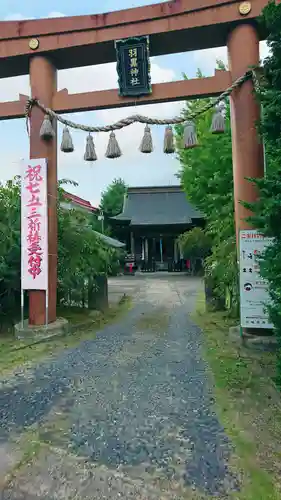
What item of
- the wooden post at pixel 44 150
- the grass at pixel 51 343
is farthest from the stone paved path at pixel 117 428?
the wooden post at pixel 44 150

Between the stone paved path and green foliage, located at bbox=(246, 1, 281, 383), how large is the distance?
4.20 feet

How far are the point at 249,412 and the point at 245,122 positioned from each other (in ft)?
14.0

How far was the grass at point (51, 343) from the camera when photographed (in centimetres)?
491

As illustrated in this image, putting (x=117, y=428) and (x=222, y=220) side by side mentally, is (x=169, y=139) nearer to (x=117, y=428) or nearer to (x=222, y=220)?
(x=222, y=220)

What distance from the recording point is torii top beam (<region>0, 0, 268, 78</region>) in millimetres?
5641

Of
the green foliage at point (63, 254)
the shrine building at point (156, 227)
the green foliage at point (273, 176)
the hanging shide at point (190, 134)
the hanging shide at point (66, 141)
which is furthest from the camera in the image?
the shrine building at point (156, 227)

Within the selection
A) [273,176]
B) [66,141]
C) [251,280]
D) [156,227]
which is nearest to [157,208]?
[156,227]

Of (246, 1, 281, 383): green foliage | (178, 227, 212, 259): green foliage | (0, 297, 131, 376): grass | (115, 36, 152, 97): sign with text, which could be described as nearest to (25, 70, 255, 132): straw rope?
(115, 36, 152, 97): sign with text

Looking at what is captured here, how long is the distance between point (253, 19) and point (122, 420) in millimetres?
5944

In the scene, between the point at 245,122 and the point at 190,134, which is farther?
the point at 190,134

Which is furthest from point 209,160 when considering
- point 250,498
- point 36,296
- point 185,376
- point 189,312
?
point 250,498

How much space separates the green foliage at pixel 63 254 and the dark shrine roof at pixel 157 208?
13.6m

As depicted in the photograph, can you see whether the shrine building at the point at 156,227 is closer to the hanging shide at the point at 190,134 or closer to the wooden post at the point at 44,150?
the wooden post at the point at 44,150

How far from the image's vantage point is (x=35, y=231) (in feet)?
20.4
